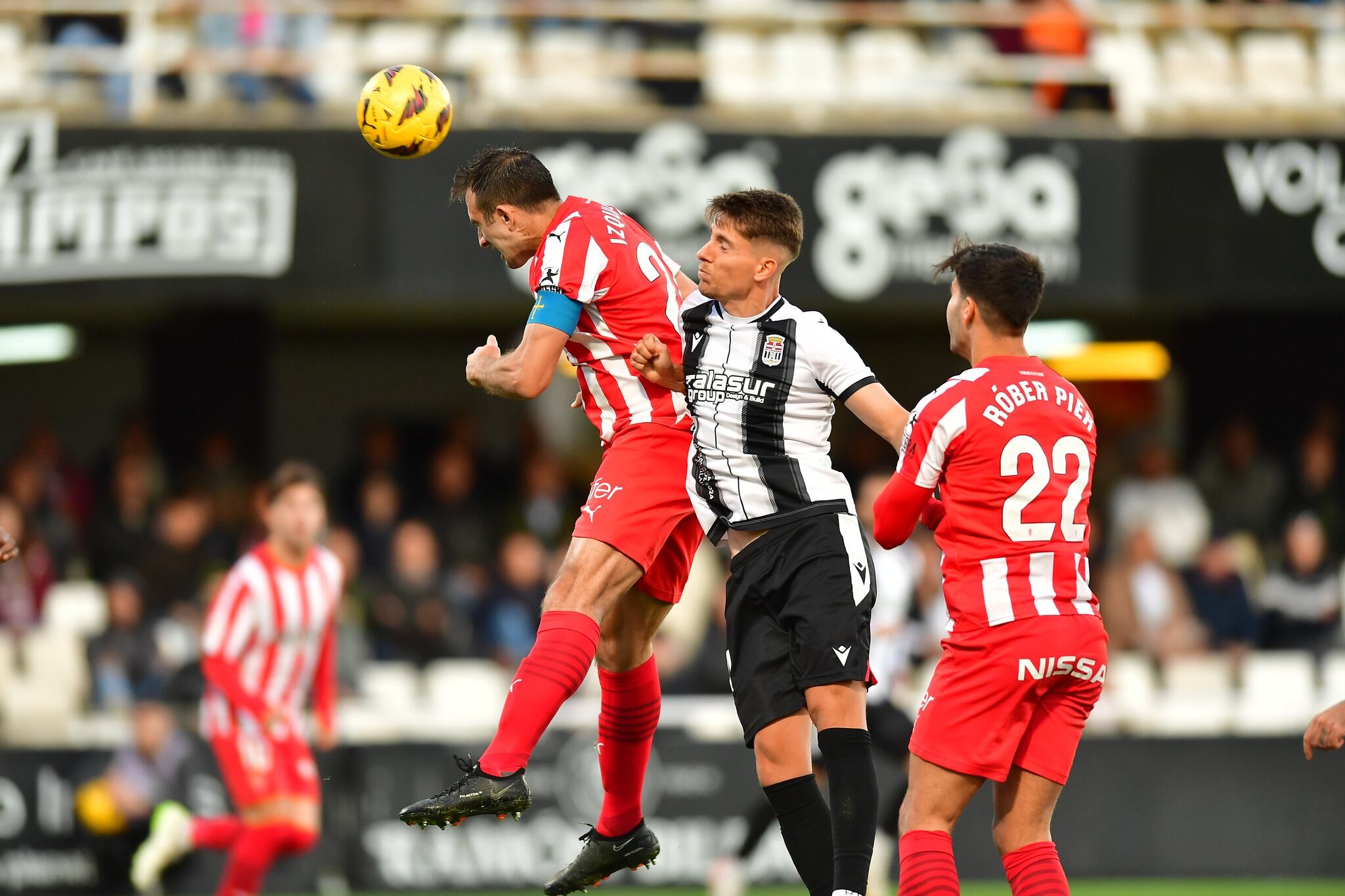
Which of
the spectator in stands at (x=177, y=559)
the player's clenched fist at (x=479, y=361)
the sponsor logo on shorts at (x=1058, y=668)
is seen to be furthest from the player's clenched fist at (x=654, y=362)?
the spectator in stands at (x=177, y=559)

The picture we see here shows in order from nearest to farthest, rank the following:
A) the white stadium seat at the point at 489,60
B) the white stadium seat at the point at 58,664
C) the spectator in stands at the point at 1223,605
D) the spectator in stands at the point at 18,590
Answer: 1. the white stadium seat at the point at 58,664
2. the spectator in stands at the point at 18,590
3. the white stadium seat at the point at 489,60
4. the spectator in stands at the point at 1223,605

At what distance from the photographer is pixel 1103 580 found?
13195 millimetres

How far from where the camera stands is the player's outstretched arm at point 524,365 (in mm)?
5391

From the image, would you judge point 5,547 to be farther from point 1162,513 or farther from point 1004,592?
point 1162,513

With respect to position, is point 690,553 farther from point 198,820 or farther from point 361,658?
point 361,658

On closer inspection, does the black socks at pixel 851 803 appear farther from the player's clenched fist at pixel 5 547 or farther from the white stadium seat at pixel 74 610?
the white stadium seat at pixel 74 610

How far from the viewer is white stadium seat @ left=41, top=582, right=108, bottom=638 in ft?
40.3

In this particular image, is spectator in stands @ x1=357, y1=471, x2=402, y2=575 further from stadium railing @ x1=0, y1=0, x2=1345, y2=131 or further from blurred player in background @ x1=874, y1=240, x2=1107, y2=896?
blurred player in background @ x1=874, y1=240, x2=1107, y2=896

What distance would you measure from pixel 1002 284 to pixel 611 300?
120 centimetres

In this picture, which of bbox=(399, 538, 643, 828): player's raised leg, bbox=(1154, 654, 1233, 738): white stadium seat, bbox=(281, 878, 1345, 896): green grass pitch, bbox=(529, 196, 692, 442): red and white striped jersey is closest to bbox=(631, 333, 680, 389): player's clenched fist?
bbox=(529, 196, 692, 442): red and white striped jersey

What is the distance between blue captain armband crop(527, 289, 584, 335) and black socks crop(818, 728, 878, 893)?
145 cm

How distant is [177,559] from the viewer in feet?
41.4

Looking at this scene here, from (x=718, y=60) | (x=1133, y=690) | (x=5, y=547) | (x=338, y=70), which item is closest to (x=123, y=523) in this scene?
(x=338, y=70)

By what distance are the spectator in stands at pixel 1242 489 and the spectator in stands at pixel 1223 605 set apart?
108 cm
